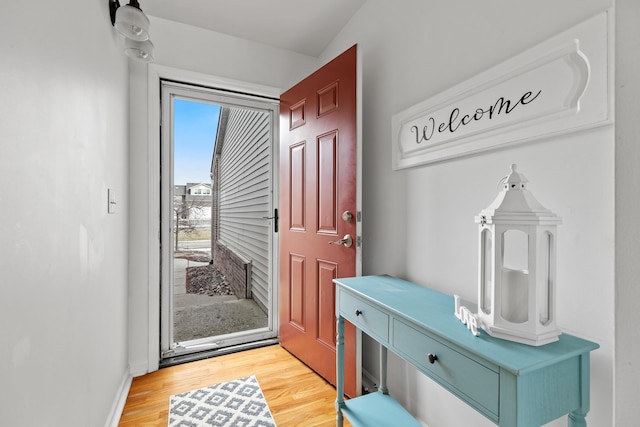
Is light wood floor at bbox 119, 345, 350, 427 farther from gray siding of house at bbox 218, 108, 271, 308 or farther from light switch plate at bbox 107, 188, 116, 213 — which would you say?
light switch plate at bbox 107, 188, 116, 213

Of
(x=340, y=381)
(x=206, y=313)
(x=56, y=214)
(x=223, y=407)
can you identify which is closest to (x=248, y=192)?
(x=206, y=313)

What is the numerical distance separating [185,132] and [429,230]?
2.01 m

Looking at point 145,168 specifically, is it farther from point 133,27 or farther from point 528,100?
point 528,100

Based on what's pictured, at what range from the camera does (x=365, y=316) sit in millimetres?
1359

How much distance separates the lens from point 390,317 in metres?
1.20

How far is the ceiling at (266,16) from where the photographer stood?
6.66ft

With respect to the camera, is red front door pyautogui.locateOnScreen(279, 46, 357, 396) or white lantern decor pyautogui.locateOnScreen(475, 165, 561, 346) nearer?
white lantern decor pyautogui.locateOnScreen(475, 165, 561, 346)

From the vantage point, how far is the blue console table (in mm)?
750

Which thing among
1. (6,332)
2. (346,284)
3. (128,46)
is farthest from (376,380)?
(128,46)

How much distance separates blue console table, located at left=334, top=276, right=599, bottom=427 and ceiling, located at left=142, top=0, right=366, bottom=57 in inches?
75.6

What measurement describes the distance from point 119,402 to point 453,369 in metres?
1.80

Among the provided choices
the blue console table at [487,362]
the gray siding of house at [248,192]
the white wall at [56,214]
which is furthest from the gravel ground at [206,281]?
the blue console table at [487,362]

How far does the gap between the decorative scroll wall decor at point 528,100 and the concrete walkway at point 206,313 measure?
2.14m

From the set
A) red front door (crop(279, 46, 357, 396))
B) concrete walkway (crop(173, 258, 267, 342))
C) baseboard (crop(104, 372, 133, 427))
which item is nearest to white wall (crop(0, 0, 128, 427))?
baseboard (crop(104, 372, 133, 427))
